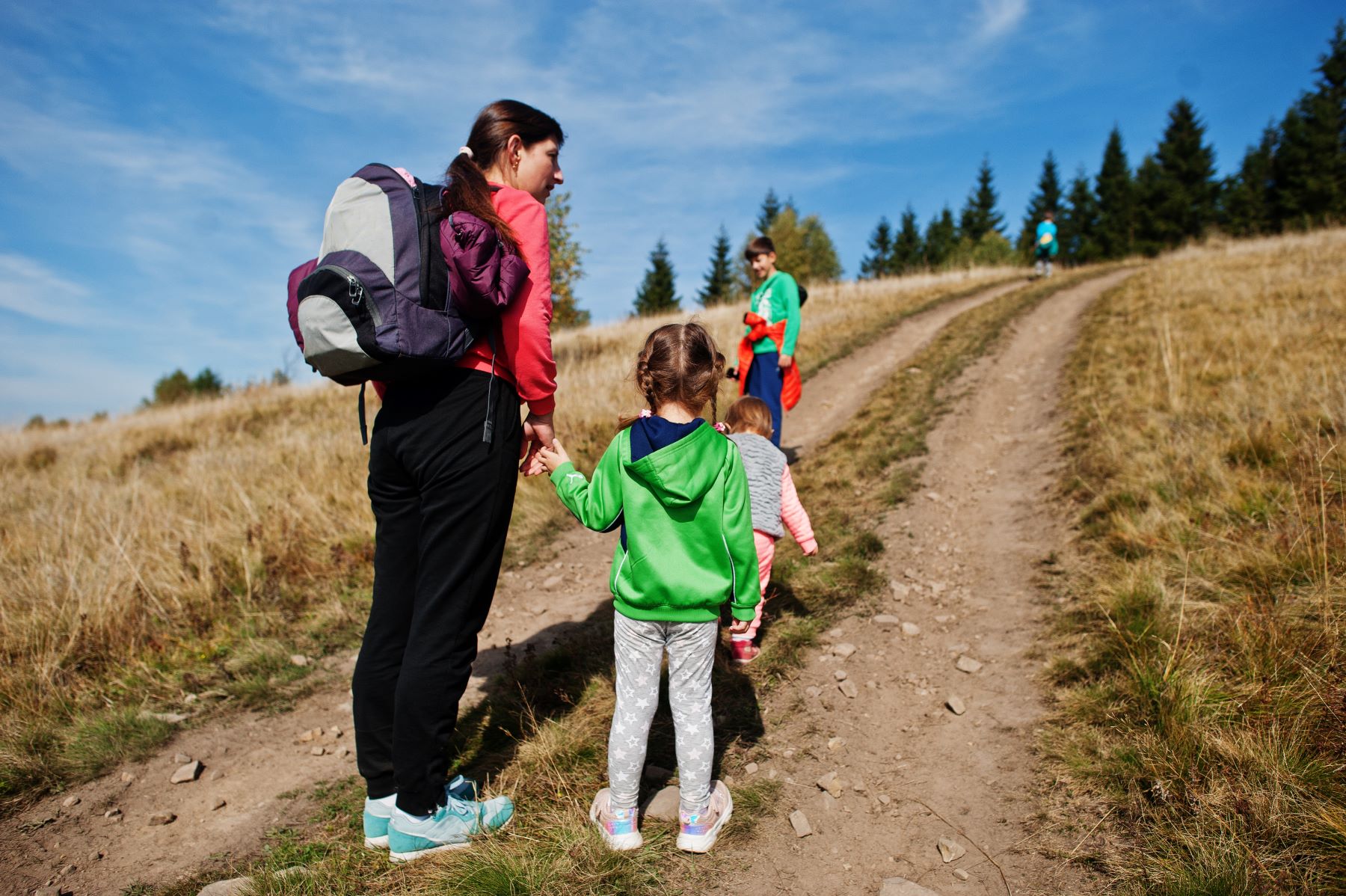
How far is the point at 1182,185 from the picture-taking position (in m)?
40.9

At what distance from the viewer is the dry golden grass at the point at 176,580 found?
12.5ft

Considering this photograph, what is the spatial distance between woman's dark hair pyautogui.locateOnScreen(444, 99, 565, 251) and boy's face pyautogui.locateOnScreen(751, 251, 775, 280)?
3.77m

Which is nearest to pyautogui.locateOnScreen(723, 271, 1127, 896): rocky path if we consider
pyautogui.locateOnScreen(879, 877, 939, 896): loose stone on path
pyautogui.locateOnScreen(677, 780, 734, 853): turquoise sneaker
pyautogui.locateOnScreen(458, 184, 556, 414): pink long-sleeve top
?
pyautogui.locateOnScreen(879, 877, 939, 896): loose stone on path

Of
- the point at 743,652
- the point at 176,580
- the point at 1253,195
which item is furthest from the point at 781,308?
the point at 1253,195

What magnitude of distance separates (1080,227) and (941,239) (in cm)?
1213

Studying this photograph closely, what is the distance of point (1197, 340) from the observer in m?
8.41

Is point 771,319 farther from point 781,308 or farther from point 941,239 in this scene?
point 941,239

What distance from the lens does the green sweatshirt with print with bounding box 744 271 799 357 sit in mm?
6039

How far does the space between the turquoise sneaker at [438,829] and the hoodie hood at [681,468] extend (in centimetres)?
138

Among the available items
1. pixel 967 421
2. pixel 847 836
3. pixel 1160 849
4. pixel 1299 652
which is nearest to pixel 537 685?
pixel 847 836

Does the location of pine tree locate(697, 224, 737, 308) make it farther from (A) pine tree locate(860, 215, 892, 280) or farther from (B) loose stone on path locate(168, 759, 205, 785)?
(B) loose stone on path locate(168, 759, 205, 785)

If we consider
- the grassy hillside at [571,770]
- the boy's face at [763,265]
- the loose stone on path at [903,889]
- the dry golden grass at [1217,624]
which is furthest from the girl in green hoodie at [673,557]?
the boy's face at [763,265]

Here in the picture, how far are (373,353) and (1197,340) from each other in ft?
32.6

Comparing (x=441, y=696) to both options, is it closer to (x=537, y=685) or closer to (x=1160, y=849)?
(x=537, y=685)
